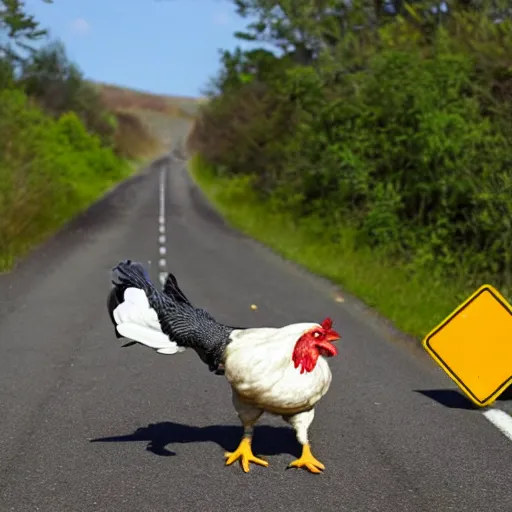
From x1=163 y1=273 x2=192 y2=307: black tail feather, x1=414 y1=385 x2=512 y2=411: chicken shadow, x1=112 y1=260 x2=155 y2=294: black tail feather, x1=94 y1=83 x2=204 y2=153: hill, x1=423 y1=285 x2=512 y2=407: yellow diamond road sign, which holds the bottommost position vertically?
x1=414 y1=385 x2=512 y2=411: chicken shadow

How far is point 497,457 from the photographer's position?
5.47 m

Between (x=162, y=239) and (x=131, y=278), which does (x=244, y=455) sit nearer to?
(x=131, y=278)

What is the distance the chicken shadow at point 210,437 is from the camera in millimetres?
5625

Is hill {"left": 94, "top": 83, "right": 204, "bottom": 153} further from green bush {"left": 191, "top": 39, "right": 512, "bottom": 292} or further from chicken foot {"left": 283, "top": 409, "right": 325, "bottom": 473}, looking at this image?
chicken foot {"left": 283, "top": 409, "right": 325, "bottom": 473}

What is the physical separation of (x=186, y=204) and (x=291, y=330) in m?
26.9

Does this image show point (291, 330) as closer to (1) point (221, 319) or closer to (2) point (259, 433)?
(2) point (259, 433)

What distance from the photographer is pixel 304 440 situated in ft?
17.0

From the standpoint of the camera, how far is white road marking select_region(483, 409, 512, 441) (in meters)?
6.11

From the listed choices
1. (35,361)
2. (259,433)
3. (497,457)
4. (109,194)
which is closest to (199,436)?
(259,433)

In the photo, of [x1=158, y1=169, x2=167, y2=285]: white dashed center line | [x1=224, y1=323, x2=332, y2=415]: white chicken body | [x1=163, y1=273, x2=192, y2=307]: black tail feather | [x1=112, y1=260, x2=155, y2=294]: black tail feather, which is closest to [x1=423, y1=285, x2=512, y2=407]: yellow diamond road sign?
[x1=224, y1=323, x2=332, y2=415]: white chicken body

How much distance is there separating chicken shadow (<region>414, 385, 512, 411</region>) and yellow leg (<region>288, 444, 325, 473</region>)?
1985mm

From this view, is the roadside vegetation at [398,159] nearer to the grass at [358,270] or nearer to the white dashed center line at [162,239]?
the grass at [358,270]

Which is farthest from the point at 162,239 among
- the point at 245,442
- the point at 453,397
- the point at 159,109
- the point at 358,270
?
the point at 159,109

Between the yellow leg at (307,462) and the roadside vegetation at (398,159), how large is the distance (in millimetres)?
4555
